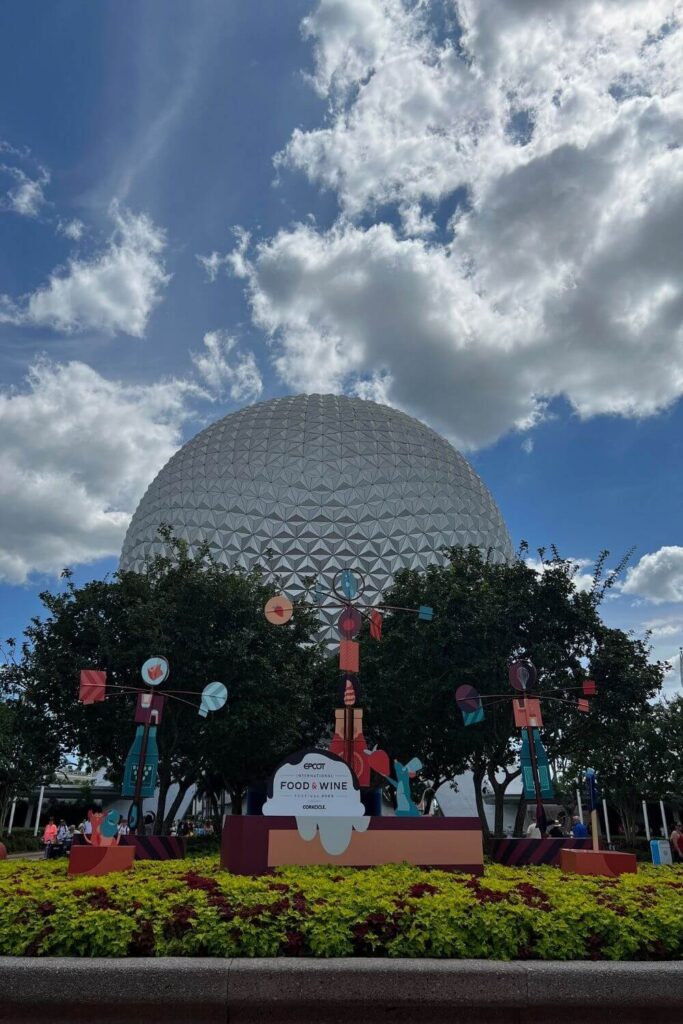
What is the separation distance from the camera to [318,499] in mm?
37938

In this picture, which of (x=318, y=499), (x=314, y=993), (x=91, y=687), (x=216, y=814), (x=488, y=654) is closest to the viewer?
(x=314, y=993)

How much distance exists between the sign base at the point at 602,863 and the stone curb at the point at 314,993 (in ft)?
22.2

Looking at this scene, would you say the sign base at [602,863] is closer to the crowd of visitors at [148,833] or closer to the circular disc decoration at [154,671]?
the crowd of visitors at [148,833]

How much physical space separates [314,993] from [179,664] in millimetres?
20059

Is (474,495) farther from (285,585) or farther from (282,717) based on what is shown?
(282,717)

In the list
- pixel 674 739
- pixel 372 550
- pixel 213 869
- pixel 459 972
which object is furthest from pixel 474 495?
pixel 459 972

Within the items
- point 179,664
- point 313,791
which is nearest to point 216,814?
point 179,664

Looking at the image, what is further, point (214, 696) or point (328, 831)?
point (214, 696)

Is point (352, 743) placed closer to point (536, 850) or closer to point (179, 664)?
point (536, 850)

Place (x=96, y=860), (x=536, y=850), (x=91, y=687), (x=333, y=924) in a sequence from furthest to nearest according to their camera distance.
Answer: (x=91, y=687), (x=536, y=850), (x=96, y=860), (x=333, y=924)

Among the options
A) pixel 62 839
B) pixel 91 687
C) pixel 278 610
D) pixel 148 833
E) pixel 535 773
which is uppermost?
pixel 278 610

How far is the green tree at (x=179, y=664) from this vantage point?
945 inches

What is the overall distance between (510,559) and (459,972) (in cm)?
3937

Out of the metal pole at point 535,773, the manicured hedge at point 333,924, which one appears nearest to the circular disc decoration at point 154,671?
the metal pole at point 535,773
